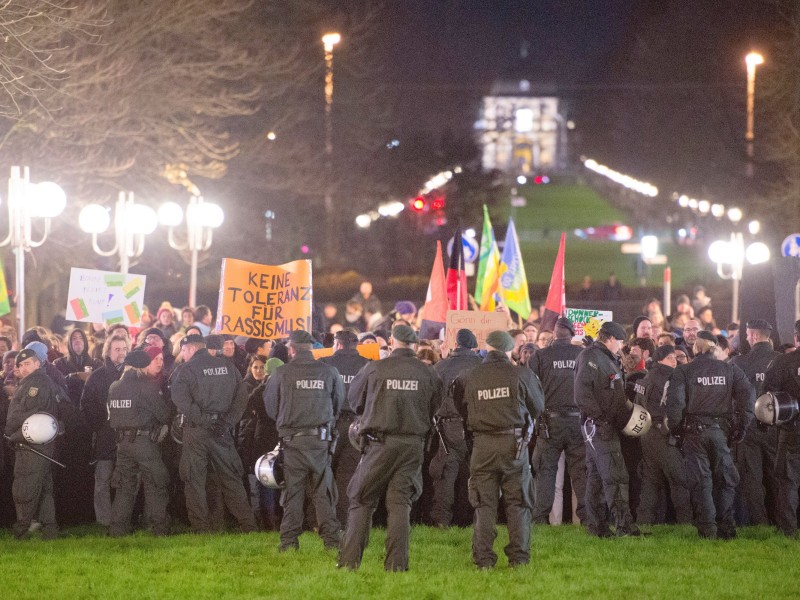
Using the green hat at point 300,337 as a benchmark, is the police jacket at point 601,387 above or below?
below

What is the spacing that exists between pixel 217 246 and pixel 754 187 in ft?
54.5

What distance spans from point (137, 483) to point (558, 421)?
4053 mm

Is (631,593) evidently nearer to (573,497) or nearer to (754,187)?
(573,497)

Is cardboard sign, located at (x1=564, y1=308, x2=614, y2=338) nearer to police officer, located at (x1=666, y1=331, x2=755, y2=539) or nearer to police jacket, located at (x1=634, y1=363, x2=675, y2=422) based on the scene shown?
police jacket, located at (x1=634, y1=363, x2=675, y2=422)

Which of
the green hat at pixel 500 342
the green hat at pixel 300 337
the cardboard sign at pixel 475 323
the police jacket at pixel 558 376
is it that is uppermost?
the cardboard sign at pixel 475 323

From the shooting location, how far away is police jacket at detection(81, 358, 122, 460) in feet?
42.7

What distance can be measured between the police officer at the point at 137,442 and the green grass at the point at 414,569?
0.40 m

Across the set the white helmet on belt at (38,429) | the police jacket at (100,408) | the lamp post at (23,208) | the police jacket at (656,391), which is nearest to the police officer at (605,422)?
the police jacket at (656,391)

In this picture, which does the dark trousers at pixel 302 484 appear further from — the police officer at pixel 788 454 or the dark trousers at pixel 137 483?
the police officer at pixel 788 454

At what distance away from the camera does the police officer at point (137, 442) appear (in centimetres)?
1220

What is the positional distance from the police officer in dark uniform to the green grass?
529 mm

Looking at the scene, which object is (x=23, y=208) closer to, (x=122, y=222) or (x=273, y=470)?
(x=122, y=222)

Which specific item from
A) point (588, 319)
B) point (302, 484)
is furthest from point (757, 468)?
point (302, 484)

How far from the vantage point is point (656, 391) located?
12.3 meters
